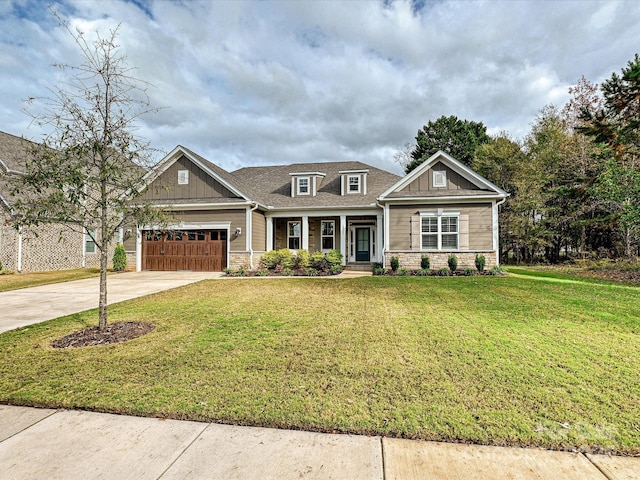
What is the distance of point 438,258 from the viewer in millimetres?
14422

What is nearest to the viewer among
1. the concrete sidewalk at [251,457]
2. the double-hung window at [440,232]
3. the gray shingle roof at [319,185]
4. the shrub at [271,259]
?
the concrete sidewalk at [251,457]

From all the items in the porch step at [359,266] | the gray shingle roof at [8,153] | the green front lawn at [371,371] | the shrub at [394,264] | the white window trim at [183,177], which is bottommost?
the green front lawn at [371,371]

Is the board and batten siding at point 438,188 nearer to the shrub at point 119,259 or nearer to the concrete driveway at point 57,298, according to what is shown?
the concrete driveway at point 57,298

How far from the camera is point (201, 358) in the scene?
404 cm

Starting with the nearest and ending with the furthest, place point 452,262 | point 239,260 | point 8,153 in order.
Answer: point 452,262, point 239,260, point 8,153

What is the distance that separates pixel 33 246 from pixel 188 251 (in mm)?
7547

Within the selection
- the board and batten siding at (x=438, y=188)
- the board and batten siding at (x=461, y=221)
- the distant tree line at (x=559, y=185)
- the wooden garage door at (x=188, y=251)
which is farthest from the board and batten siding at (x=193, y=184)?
the distant tree line at (x=559, y=185)

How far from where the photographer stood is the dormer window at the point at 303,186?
18.1 m

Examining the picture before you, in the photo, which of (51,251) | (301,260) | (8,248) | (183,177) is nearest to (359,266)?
(301,260)

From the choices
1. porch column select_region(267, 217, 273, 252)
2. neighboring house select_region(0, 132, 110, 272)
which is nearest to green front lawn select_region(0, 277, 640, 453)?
porch column select_region(267, 217, 273, 252)

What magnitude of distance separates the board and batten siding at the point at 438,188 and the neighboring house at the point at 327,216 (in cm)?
4

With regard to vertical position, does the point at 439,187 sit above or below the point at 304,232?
above

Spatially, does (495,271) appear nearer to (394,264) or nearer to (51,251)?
(394,264)

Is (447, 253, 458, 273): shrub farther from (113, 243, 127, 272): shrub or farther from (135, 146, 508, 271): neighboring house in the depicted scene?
(113, 243, 127, 272): shrub
